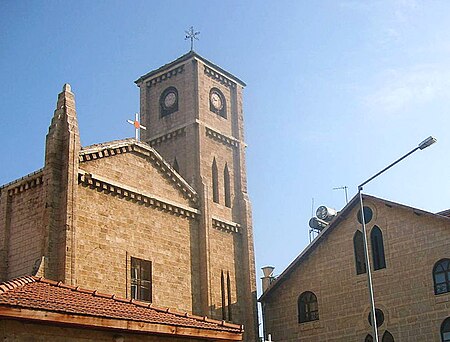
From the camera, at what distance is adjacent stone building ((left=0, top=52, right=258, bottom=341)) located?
26000 millimetres

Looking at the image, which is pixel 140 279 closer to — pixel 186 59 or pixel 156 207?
pixel 156 207

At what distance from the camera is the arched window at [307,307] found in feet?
108

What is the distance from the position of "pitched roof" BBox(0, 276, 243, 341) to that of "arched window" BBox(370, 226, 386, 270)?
1512 cm

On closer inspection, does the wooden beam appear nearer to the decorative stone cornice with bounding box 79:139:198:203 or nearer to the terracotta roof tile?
the terracotta roof tile

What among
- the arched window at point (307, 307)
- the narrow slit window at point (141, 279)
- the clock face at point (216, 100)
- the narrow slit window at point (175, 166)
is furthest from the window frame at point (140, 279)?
the clock face at point (216, 100)

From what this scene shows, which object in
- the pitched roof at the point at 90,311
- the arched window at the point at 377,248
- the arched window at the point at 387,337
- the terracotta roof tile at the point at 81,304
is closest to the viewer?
the pitched roof at the point at 90,311

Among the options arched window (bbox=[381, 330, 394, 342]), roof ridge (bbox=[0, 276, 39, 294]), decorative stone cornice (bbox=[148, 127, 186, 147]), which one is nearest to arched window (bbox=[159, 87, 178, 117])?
decorative stone cornice (bbox=[148, 127, 186, 147])

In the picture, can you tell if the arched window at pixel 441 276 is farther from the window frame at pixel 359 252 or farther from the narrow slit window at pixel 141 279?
the narrow slit window at pixel 141 279

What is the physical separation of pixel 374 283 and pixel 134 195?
11.4 meters

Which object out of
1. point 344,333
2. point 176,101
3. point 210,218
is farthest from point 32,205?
point 344,333

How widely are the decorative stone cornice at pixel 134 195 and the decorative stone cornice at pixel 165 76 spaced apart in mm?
8365

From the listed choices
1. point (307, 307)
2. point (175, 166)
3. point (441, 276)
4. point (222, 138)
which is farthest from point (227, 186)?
point (441, 276)

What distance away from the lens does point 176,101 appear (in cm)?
3684

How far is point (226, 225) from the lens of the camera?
34656 millimetres
